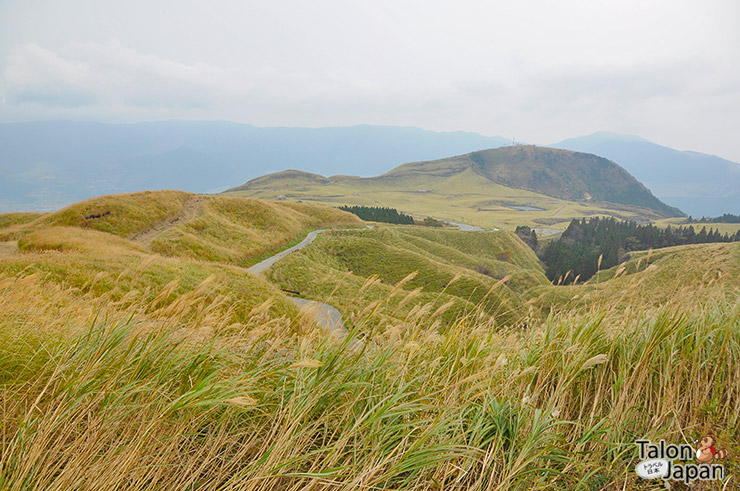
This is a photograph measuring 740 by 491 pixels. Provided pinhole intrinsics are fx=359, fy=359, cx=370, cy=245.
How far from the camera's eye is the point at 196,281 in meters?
21.3

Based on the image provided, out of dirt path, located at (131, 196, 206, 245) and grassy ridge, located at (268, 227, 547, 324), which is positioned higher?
dirt path, located at (131, 196, 206, 245)

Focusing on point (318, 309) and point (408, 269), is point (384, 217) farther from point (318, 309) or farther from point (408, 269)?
point (318, 309)

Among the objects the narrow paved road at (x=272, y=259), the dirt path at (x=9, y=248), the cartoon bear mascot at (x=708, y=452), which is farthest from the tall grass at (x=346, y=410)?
the dirt path at (x=9, y=248)

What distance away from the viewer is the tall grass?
7.54 ft

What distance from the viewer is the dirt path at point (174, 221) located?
4134cm

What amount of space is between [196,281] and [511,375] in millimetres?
21219

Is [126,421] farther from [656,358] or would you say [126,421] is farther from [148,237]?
[148,237]

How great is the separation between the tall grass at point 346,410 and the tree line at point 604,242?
106m

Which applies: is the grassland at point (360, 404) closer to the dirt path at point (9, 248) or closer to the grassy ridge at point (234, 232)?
the dirt path at point (9, 248)

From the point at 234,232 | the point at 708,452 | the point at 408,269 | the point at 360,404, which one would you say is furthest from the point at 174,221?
the point at 708,452

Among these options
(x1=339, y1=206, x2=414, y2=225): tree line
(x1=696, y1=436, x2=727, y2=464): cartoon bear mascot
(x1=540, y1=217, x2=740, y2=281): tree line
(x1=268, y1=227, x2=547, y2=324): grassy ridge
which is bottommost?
(x1=540, y1=217, x2=740, y2=281): tree line

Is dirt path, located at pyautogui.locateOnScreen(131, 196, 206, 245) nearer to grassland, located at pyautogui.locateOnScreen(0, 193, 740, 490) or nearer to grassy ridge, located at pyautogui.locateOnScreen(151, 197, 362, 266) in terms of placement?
grassy ridge, located at pyautogui.locateOnScreen(151, 197, 362, 266)

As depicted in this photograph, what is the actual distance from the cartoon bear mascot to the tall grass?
0.12 meters

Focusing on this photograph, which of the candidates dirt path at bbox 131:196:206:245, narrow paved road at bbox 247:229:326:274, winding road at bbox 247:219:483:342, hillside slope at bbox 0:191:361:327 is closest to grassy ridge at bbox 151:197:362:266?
hillside slope at bbox 0:191:361:327
